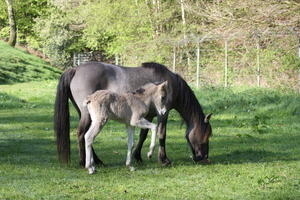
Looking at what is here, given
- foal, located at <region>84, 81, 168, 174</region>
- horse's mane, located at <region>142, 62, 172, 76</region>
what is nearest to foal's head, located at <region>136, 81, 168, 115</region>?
foal, located at <region>84, 81, 168, 174</region>

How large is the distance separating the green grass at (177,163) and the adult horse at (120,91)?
0.30 metres

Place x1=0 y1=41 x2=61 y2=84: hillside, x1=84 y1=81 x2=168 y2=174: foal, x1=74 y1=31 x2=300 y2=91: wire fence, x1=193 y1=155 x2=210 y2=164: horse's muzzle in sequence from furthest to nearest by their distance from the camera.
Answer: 1. x1=0 y1=41 x2=61 y2=84: hillside
2. x1=74 y1=31 x2=300 y2=91: wire fence
3. x1=193 y1=155 x2=210 y2=164: horse's muzzle
4. x1=84 y1=81 x2=168 y2=174: foal

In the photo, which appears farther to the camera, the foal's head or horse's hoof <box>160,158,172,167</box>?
horse's hoof <box>160,158,172,167</box>

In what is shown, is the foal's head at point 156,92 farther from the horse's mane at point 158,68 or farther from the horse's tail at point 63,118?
the horse's tail at point 63,118

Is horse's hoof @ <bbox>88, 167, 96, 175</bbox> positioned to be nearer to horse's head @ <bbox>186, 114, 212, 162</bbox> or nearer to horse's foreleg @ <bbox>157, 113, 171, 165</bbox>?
horse's foreleg @ <bbox>157, 113, 171, 165</bbox>

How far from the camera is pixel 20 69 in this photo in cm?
3344

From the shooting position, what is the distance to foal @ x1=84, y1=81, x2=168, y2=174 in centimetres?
835


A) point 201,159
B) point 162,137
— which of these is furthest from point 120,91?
point 201,159

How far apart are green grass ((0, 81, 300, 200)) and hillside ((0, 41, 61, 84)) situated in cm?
1543

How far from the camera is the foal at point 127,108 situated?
329 inches

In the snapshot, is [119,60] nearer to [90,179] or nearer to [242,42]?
[242,42]

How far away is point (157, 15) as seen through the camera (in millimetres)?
30891

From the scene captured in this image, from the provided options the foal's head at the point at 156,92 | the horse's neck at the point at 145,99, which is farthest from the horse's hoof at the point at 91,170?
the foal's head at the point at 156,92

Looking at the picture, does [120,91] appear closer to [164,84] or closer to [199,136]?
[164,84]
